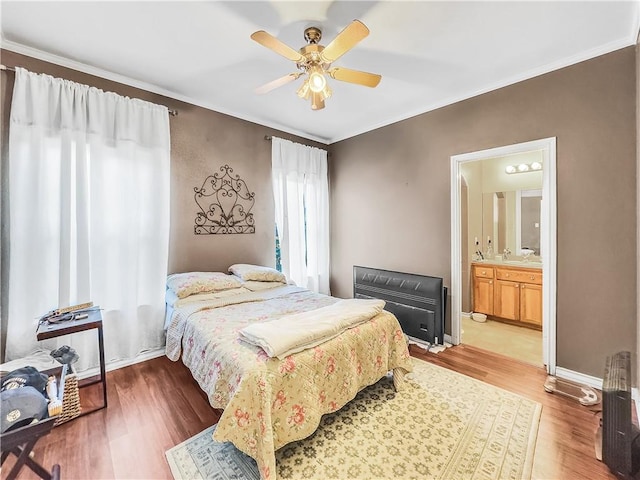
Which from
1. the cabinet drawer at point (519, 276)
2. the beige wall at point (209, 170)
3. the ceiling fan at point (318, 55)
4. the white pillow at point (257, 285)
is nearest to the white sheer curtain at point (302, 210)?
the beige wall at point (209, 170)

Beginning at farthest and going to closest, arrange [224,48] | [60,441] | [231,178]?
[231,178] < [224,48] < [60,441]

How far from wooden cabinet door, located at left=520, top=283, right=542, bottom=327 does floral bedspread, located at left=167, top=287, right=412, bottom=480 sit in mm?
2453

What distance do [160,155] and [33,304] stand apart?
5.41ft

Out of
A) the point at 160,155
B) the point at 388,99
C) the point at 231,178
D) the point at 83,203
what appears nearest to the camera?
the point at 83,203

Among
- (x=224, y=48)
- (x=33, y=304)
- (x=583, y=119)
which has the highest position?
(x=224, y=48)

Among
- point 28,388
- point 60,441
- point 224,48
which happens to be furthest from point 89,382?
point 224,48

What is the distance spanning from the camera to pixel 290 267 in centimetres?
402

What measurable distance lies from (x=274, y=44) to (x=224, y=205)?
2101mm

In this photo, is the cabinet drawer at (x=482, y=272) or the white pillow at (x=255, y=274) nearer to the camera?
the white pillow at (x=255, y=274)

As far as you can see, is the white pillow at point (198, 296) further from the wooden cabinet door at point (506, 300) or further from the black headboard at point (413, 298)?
the wooden cabinet door at point (506, 300)

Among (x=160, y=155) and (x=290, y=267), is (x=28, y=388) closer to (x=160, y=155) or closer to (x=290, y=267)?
(x=160, y=155)

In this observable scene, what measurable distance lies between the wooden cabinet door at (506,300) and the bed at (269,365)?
8.10 feet

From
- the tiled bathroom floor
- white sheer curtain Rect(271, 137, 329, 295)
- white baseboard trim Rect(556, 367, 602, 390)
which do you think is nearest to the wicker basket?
white sheer curtain Rect(271, 137, 329, 295)

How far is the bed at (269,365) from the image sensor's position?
1.43 m
